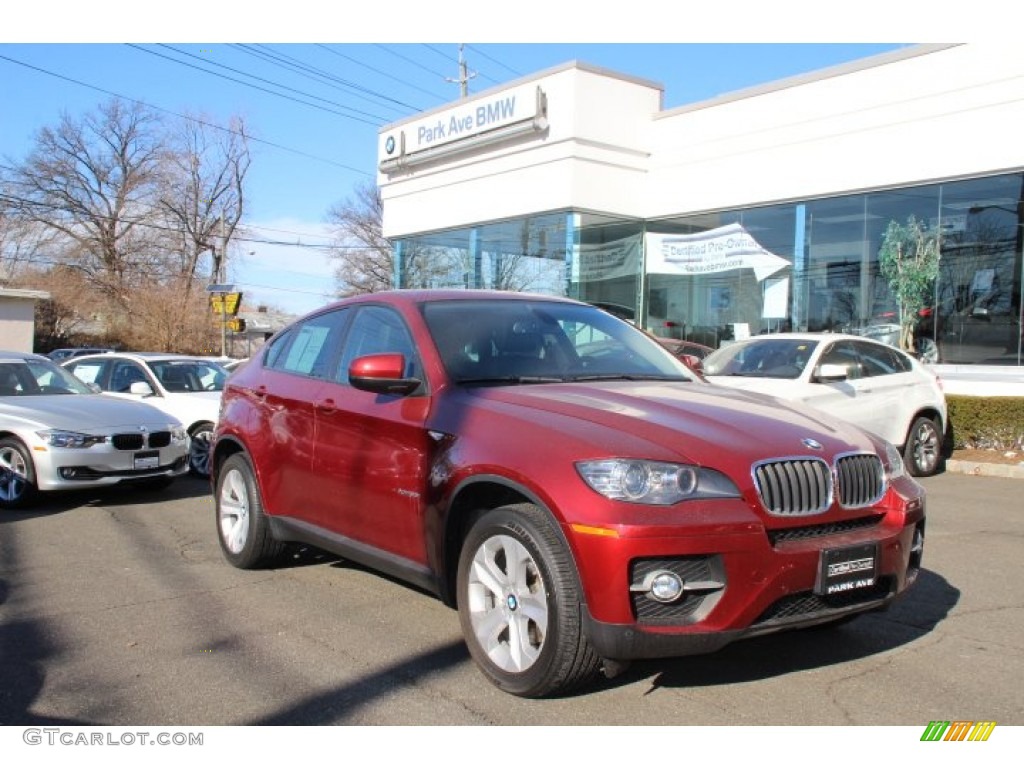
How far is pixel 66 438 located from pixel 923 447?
9019 millimetres

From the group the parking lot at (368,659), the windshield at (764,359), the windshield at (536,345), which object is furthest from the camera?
the windshield at (764,359)

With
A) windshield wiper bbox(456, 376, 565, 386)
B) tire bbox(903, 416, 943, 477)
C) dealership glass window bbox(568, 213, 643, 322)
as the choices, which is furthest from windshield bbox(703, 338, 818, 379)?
dealership glass window bbox(568, 213, 643, 322)

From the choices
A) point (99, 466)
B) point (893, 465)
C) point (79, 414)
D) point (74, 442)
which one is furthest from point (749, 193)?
point (893, 465)

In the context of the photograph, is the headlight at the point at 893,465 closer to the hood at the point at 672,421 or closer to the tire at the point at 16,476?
the hood at the point at 672,421

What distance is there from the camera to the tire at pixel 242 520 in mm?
5750

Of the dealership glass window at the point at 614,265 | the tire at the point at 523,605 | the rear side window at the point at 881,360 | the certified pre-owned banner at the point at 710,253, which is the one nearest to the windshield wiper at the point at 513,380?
the tire at the point at 523,605

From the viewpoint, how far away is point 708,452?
355cm

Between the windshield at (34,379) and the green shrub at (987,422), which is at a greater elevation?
the windshield at (34,379)

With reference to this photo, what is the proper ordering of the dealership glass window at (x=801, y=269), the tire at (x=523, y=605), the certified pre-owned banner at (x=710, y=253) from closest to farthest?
the tire at (x=523, y=605), the dealership glass window at (x=801, y=269), the certified pre-owned banner at (x=710, y=253)

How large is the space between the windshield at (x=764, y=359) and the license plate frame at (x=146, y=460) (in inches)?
227

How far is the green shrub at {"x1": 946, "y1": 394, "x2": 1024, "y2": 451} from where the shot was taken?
449 inches

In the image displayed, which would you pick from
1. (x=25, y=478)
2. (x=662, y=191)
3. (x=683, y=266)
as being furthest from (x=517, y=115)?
(x=25, y=478)

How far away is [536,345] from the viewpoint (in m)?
4.82

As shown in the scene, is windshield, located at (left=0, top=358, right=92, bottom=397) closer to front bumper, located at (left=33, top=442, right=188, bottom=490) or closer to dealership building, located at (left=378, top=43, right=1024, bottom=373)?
front bumper, located at (left=33, top=442, right=188, bottom=490)
